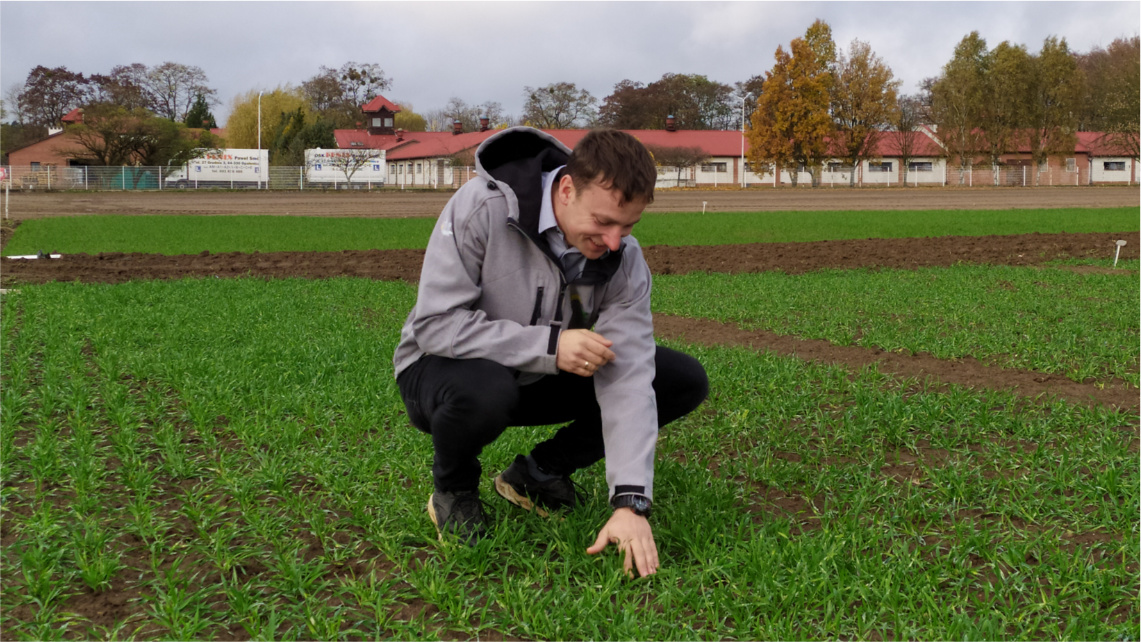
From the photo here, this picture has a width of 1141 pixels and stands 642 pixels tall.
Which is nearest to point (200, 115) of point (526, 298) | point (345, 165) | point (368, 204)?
point (345, 165)

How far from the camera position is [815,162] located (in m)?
58.4

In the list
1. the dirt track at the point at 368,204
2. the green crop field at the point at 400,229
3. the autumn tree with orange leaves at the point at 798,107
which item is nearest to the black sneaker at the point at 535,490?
the green crop field at the point at 400,229

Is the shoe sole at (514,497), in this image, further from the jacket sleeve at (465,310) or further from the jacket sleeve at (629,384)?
the jacket sleeve at (465,310)

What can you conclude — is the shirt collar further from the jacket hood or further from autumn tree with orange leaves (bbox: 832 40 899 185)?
autumn tree with orange leaves (bbox: 832 40 899 185)

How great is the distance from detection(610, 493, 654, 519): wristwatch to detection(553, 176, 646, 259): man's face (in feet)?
2.31

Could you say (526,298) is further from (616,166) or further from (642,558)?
(642,558)

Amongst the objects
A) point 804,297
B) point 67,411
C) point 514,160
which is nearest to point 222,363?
point 67,411

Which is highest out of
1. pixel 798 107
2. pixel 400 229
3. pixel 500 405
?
pixel 798 107

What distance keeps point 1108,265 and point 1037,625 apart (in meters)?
13.0

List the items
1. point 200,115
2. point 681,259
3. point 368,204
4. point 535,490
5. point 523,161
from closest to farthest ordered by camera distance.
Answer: point 523,161
point 535,490
point 681,259
point 368,204
point 200,115

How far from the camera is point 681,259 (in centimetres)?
1481

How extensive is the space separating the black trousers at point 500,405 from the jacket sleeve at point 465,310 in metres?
0.06

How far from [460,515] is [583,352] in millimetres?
771

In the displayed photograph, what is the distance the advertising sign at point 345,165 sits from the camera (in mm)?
57875
